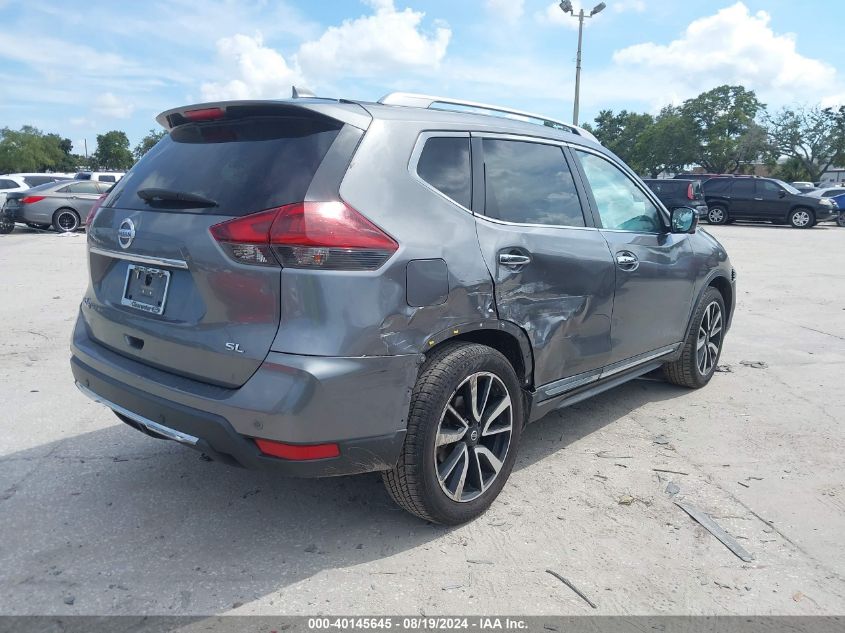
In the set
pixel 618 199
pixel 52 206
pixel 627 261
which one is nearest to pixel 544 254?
pixel 627 261

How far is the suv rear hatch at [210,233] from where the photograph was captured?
8.41ft

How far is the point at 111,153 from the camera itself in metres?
100

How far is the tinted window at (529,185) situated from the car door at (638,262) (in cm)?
22

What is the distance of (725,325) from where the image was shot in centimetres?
560

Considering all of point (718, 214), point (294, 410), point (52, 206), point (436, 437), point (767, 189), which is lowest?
point (436, 437)

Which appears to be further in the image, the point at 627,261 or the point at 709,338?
the point at 709,338

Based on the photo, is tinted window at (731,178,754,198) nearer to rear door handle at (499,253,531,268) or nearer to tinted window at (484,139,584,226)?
tinted window at (484,139,584,226)

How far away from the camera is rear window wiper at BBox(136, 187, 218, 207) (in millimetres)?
2736

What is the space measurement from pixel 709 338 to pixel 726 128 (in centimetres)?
6894

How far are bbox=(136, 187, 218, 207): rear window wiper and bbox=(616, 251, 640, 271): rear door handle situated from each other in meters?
2.34

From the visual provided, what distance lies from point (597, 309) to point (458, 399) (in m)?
1.15

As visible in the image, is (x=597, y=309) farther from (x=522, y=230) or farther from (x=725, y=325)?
(x=725, y=325)

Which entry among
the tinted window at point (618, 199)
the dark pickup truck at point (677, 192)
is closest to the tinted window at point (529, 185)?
the tinted window at point (618, 199)

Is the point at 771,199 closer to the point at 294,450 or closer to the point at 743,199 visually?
the point at 743,199
